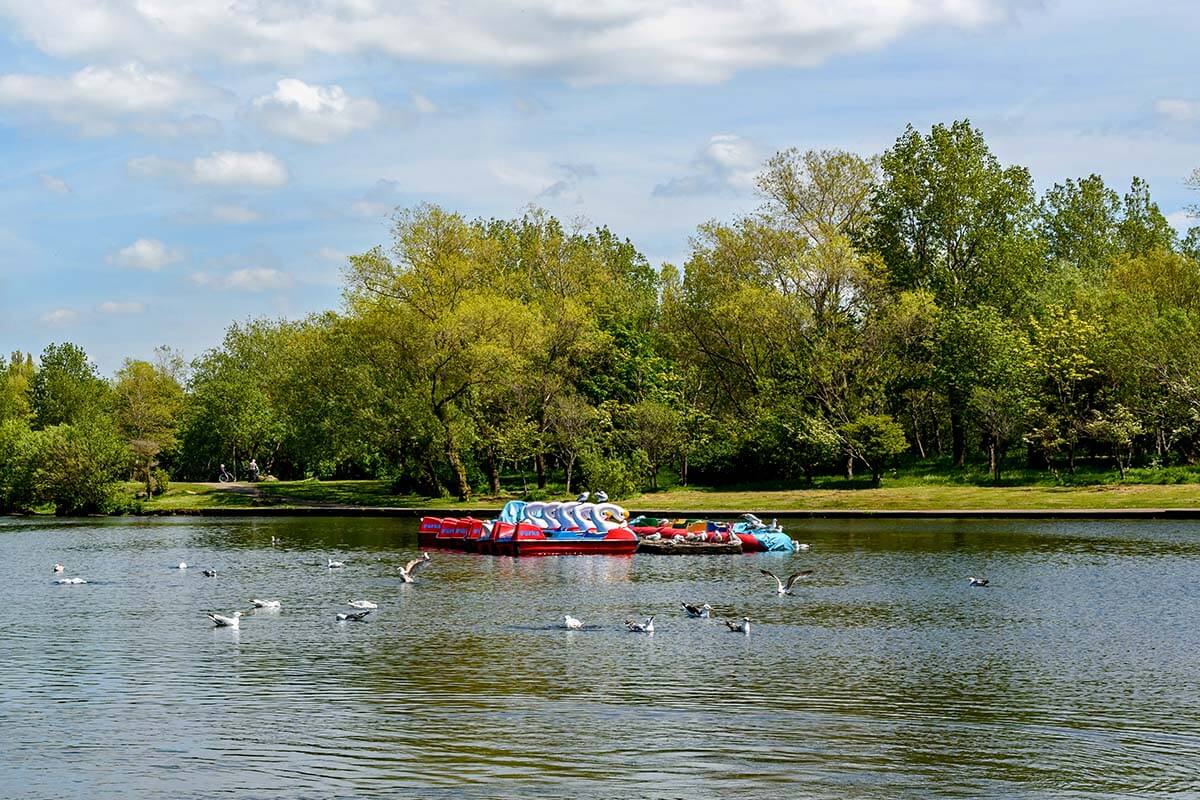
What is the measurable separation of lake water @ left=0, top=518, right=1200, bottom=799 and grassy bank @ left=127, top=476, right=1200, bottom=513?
861 inches

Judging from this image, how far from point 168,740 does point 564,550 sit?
1524 inches

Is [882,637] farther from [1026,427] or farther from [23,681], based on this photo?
[1026,427]

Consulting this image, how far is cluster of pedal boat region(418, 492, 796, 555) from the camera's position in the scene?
193 feet

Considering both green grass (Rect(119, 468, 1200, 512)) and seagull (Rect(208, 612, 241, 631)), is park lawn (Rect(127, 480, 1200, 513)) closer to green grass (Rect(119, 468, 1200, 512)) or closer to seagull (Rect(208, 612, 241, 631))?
green grass (Rect(119, 468, 1200, 512))

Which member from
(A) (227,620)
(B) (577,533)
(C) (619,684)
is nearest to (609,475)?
(B) (577,533)

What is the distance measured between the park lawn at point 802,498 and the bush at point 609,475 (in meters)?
0.93

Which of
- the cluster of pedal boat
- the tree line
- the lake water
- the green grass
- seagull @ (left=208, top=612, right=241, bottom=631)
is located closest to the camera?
the lake water

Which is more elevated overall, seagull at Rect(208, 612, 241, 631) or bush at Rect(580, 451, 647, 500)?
bush at Rect(580, 451, 647, 500)

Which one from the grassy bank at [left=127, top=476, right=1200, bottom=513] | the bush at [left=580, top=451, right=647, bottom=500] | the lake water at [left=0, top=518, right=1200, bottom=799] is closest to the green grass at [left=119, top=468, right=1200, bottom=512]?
the grassy bank at [left=127, top=476, right=1200, bottom=513]

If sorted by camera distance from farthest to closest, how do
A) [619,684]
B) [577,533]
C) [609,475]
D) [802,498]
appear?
[609,475]
[802,498]
[577,533]
[619,684]

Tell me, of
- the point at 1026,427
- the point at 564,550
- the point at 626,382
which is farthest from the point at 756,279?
the point at 564,550

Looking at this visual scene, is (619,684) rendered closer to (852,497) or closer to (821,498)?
(852,497)

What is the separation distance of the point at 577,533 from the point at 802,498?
24.4 m

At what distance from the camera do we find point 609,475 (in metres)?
85.8
